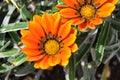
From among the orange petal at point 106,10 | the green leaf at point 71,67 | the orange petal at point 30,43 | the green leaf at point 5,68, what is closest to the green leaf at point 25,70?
the green leaf at point 5,68

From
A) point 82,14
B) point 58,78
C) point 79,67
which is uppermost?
point 82,14

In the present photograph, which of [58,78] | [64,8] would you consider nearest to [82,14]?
[64,8]

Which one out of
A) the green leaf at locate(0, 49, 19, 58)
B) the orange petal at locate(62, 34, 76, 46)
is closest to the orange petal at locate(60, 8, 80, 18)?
the orange petal at locate(62, 34, 76, 46)

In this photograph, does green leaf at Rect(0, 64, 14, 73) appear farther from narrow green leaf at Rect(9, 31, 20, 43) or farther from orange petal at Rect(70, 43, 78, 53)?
orange petal at Rect(70, 43, 78, 53)

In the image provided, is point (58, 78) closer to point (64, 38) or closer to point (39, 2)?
point (39, 2)

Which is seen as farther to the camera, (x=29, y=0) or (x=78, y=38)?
(x=29, y=0)
